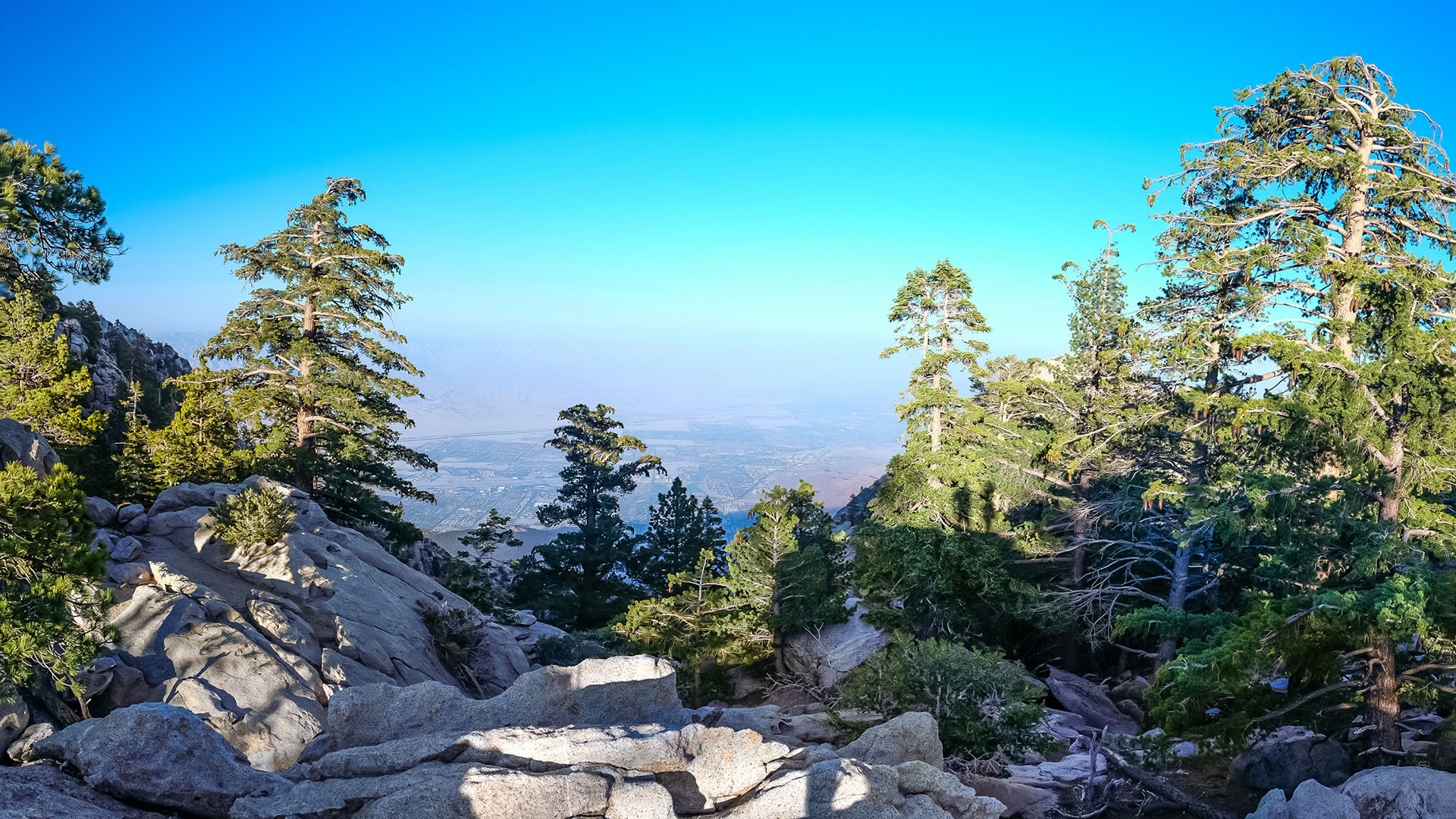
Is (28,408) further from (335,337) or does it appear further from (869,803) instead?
(869,803)

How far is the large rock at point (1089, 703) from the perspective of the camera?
2066 centimetres

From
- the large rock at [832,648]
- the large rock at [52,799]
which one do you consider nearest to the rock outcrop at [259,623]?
the large rock at [52,799]

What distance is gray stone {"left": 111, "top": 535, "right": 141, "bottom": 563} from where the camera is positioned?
16984mm

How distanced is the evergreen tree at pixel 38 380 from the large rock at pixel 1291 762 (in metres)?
33.2

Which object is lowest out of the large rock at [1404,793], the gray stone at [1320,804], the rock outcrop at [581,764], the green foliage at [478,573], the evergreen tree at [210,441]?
the green foliage at [478,573]

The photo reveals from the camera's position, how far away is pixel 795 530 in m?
29.1

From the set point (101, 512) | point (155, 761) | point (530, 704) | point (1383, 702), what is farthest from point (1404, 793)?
point (101, 512)

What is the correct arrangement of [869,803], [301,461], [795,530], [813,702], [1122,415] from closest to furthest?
[869,803], [1122,415], [813,702], [301,461], [795,530]

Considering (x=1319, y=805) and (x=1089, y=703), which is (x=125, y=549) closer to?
(x=1319, y=805)

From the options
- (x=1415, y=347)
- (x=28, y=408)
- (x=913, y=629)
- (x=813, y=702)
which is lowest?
(x=813, y=702)

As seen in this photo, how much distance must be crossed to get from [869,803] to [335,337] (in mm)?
26908

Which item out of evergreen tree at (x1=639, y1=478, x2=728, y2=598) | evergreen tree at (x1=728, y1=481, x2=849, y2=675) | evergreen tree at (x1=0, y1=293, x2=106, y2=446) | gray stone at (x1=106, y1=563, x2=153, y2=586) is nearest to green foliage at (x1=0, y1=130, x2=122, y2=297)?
evergreen tree at (x1=0, y1=293, x2=106, y2=446)

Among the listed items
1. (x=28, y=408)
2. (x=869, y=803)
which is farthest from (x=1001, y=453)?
(x=28, y=408)

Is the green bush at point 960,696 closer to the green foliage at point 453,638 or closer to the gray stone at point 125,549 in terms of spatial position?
the green foliage at point 453,638
